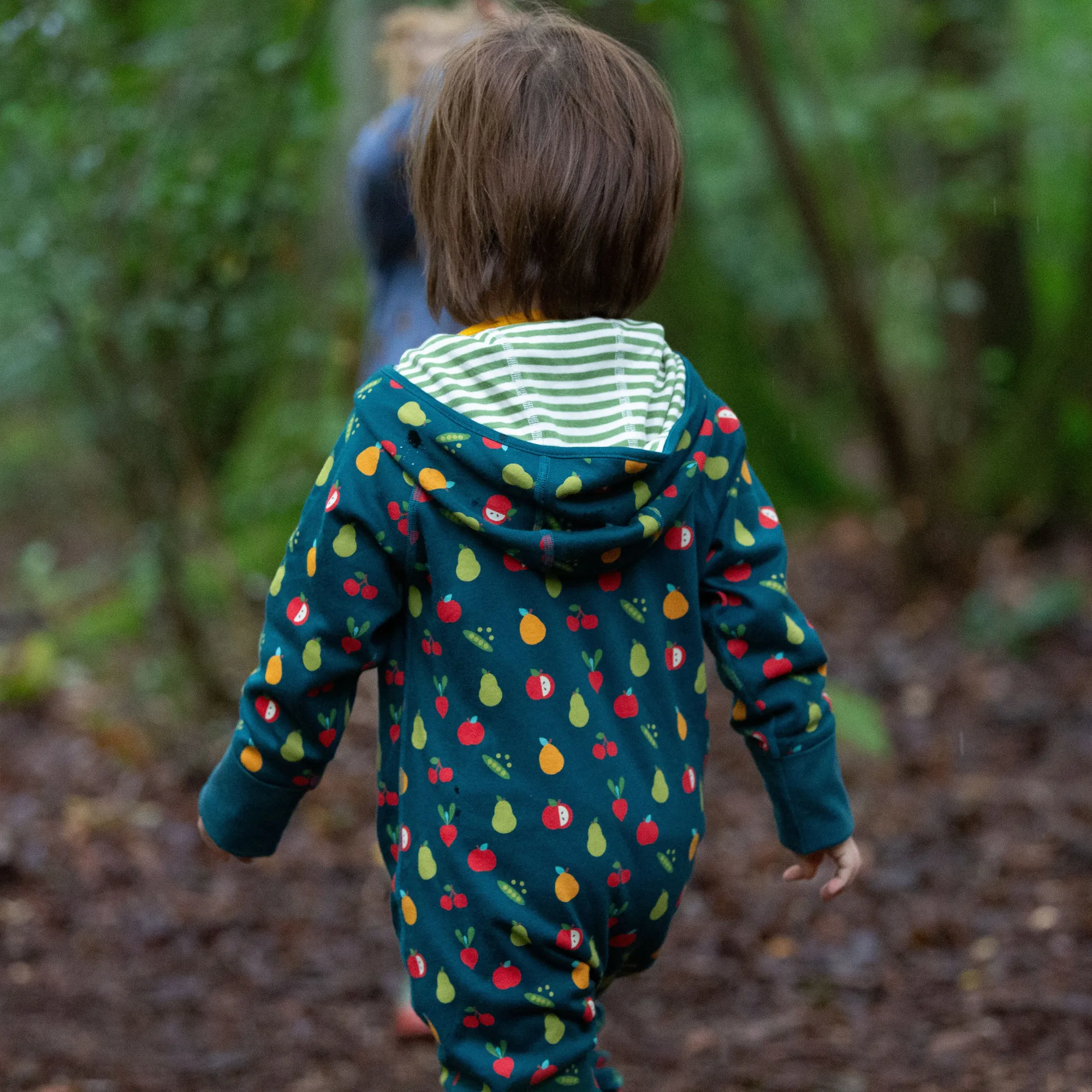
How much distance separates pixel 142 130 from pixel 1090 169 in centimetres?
537

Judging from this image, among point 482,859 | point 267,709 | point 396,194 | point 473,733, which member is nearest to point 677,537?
point 473,733

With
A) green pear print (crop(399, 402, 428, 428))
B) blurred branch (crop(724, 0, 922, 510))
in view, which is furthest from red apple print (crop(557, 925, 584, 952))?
blurred branch (crop(724, 0, 922, 510))

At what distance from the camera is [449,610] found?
1.64 m

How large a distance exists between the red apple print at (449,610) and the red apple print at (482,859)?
12.0 inches

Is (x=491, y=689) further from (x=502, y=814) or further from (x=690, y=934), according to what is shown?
(x=690, y=934)

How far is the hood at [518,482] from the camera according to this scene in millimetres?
1580

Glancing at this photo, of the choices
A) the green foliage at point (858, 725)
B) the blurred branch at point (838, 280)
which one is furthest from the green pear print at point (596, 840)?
the blurred branch at point (838, 280)

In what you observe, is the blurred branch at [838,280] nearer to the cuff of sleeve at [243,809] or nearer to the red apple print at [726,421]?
the red apple print at [726,421]

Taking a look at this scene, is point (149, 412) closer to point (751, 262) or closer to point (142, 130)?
point (142, 130)

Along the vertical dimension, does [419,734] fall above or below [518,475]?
below

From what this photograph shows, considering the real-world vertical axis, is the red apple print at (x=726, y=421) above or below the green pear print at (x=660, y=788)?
above

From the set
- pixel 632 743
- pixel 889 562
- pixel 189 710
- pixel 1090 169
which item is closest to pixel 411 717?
pixel 632 743

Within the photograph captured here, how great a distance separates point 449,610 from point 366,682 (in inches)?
61.7

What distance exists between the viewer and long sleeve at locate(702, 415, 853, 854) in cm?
178
